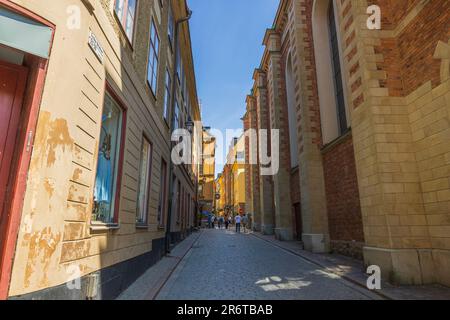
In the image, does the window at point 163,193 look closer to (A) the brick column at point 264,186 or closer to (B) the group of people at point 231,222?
(A) the brick column at point 264,186

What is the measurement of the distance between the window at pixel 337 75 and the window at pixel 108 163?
9451 mm

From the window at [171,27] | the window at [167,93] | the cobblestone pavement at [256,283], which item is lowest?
the cobblestone pavement at [256,283]

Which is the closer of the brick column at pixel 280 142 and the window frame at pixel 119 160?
the window frame at pixel 119 160

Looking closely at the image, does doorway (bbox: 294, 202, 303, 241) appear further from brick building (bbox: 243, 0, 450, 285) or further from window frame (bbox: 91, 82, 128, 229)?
window frame (bbox: 91, 82, 128, 229)

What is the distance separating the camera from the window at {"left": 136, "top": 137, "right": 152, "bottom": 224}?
289 inches

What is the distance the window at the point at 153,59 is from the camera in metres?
8.25

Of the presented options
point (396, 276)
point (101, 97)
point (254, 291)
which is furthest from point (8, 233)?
point (396, 276)

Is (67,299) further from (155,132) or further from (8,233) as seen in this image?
(155,132)

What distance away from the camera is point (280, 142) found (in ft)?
65.0

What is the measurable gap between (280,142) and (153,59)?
505 inches

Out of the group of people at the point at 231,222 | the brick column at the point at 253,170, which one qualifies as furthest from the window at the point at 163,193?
the brick column at the point at 253,170

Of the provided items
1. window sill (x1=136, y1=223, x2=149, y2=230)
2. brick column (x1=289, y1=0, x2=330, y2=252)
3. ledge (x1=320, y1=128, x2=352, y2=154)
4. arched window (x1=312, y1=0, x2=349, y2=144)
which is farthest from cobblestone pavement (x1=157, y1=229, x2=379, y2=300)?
arched window (x1=312, y1=0, x2=349, y2=144)

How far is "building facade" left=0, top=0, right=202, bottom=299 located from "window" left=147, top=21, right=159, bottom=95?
170 centimetres
